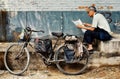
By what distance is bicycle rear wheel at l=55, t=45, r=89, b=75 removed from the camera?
10828 millimetres

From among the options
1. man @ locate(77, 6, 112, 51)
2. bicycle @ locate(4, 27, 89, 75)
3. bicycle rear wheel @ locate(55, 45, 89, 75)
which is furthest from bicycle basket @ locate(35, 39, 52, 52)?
man @ locate(77, 6, 112, 51)

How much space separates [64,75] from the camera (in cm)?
A: 1078

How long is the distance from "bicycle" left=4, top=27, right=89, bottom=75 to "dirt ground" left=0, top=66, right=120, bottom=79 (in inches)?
5.8

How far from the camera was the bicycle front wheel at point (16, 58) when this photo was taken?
10.9m

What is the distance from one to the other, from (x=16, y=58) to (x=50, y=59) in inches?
37.5

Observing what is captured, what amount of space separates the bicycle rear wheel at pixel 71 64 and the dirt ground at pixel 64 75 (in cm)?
15

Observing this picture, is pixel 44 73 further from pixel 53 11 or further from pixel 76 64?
pixel 53 11

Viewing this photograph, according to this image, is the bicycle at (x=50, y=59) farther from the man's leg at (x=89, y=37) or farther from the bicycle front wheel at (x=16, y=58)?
the man's leg at (x=89, y=37)

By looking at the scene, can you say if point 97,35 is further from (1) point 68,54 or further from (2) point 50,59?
(2) point 50,59

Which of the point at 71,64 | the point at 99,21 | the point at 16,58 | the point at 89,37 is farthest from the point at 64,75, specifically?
the point at 99,21

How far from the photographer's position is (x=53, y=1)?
12289 millimetres

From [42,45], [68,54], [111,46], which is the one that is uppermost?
[42,45]

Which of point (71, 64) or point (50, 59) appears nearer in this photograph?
point (50, 59)

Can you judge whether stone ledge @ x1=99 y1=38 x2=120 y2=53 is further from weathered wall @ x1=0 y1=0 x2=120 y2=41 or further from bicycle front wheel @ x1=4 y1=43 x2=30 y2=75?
bicycle front wheel @ x1=4 y1=43 x2=30 y2=75
